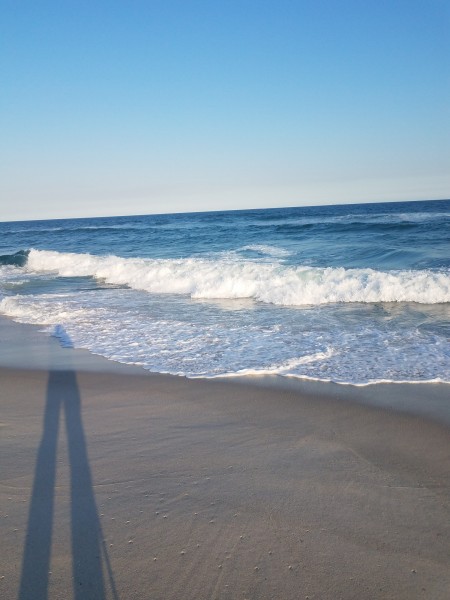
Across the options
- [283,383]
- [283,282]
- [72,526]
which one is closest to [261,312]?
[283,282]

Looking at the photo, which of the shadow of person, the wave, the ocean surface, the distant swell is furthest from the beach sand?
the distant swell

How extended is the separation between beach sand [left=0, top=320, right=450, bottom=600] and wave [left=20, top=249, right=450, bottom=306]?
5903mm

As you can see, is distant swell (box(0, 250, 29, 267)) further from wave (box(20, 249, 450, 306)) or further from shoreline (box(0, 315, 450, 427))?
shoreline (box(0, 315, 450, 427))

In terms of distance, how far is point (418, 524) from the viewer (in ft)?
9.68

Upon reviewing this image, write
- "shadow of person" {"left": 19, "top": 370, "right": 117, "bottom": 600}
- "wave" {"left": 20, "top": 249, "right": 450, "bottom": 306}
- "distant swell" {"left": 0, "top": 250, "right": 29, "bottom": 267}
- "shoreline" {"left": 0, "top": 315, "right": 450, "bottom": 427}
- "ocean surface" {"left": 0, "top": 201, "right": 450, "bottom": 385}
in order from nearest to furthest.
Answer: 1. "shadow of person" {"left": 19, "top": 370, "right": 117, "bottom": 600}
2. "shoreline" {"left": 0, "top": 315, "right": 450, "bottom": 427}
3. "ocean surface" {"left": 0, "top": 201, "right": 450, "bottom": 385}
4. "wave" {"left": 20, "top": 249, "right": 450, "bottom": 306}
5. "distant swell" {"left": 0, "top": 250, "right": 29, "bottom": 267}

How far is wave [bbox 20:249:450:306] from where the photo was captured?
36.0 feet

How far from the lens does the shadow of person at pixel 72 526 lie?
8.17ft

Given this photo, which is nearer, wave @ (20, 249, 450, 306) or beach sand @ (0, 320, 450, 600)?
beach sand @ (0, 320, 450, 600)

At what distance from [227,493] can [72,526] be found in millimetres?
1062

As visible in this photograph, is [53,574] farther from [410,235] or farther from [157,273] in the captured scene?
[410,235]

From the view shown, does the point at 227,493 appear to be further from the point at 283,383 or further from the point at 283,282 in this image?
the point at 283,282

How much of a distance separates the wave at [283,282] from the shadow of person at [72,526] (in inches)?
302

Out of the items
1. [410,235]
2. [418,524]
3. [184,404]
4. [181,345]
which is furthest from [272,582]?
[410,235]

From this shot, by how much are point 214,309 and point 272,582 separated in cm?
827
